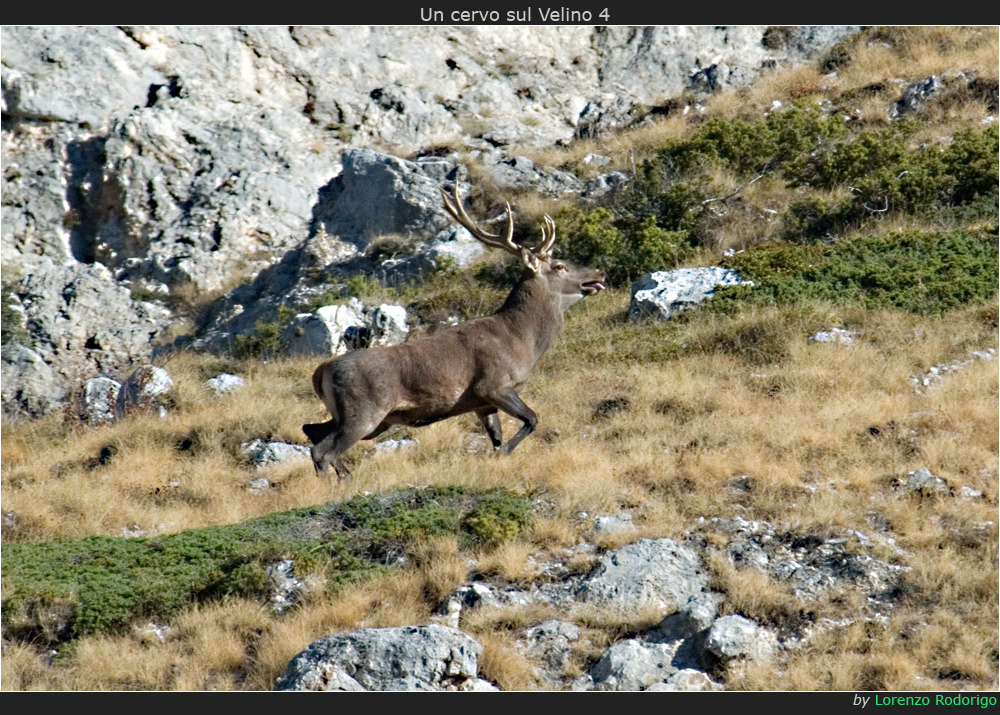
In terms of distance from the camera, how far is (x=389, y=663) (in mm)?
7875

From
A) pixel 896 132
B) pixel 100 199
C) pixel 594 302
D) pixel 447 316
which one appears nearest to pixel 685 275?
pixel 594 302

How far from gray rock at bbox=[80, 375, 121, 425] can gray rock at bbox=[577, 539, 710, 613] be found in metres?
10.1

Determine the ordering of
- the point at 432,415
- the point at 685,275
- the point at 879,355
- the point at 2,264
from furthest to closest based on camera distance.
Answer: the point at 2,264 < the point at 685,275 < the point at 879,355 < the point at 432,415

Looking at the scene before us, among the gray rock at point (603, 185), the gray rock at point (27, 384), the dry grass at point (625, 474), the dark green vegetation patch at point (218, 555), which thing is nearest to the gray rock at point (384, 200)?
the gray rock at point (603, 185)

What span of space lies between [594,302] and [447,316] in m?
2.53

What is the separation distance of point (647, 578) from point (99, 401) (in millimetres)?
11209

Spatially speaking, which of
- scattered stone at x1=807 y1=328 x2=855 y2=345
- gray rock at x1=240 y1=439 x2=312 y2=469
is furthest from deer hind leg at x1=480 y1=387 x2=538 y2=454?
scattered stone at x1=807 y1=328 x2=855 y2=345

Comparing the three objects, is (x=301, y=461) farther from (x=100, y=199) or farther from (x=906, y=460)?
(x=100, y=199)

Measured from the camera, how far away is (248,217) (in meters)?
24.2

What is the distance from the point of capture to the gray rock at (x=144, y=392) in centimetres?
1700

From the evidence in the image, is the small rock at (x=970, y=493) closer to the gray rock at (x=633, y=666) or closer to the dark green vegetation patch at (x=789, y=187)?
the gray rock at (x=633, y=666)

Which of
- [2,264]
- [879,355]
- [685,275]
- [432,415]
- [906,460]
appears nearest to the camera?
[906,460]

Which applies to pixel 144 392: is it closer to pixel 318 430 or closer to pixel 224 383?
pixel 224 383

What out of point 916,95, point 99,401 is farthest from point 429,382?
point 916,95
